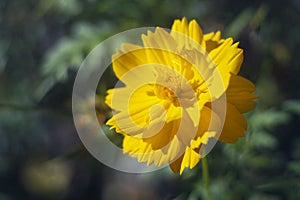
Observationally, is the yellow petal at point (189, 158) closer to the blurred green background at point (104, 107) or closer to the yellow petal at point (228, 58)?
the yellow petal at point (228, 58)

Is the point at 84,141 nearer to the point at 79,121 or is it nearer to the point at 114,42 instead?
the point at 79,121

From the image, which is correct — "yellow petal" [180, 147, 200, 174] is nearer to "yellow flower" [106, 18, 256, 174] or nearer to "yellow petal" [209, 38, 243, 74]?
"yellow flower" [106, 18, 256, 174]

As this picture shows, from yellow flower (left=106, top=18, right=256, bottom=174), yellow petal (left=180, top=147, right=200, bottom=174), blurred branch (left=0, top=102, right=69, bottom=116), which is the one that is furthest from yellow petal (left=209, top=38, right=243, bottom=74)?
blurred branch (left=0, top=102, right=69, bottom=116)

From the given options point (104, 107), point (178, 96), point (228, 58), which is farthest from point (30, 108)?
point (228, 58)

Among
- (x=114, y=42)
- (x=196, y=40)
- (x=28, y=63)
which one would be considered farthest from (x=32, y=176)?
(x=196, y=40)

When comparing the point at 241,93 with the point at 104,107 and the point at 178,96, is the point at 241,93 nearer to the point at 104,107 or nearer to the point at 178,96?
the point at 178,96
